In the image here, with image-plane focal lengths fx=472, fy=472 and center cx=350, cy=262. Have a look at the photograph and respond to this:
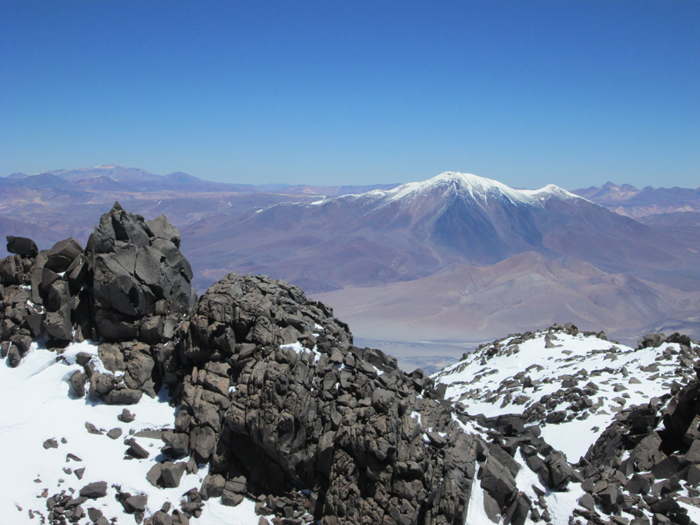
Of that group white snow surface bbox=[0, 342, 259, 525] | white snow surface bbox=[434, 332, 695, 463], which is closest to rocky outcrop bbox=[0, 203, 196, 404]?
white snow surface bbox=[0, 342, 259, 525]

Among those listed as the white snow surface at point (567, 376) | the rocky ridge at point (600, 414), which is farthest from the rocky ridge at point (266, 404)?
the white snow surface at point (567, 376)

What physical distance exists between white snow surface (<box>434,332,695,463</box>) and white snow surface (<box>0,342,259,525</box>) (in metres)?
13.1

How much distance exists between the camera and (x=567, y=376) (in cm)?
2391

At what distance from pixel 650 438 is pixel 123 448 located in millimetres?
15869

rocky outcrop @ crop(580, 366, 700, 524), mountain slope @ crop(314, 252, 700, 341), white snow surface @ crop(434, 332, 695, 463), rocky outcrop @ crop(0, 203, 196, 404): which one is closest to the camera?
rocky outcrop @ crop(580, 366, 700, 524)

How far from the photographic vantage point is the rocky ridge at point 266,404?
12.2 metres

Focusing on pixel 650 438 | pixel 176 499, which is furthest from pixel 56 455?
pixel 650 438

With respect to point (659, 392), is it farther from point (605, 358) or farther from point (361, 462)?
point (361, 462)

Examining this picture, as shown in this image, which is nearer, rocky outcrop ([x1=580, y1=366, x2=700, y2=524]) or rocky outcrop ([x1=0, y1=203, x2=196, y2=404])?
rocky outcrop ([x1=580, y1=366, x2=700, y2=524])

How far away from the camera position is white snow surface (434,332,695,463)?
737 inches

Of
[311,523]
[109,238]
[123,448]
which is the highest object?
[109,238]

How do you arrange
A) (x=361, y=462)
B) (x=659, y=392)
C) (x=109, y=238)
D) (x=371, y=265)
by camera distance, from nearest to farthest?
(x=361, y=462) → (x=109, y=238) → (x=659, y=392) → (x=371, y=265)

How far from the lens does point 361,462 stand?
40.8ft

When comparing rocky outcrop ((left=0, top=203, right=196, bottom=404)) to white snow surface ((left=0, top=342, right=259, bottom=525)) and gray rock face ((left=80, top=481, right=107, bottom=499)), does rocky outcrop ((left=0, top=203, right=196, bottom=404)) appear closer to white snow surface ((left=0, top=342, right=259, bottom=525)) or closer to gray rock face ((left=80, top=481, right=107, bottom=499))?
white snow surface ((left=0, top=342, right=259, bottom=525))
